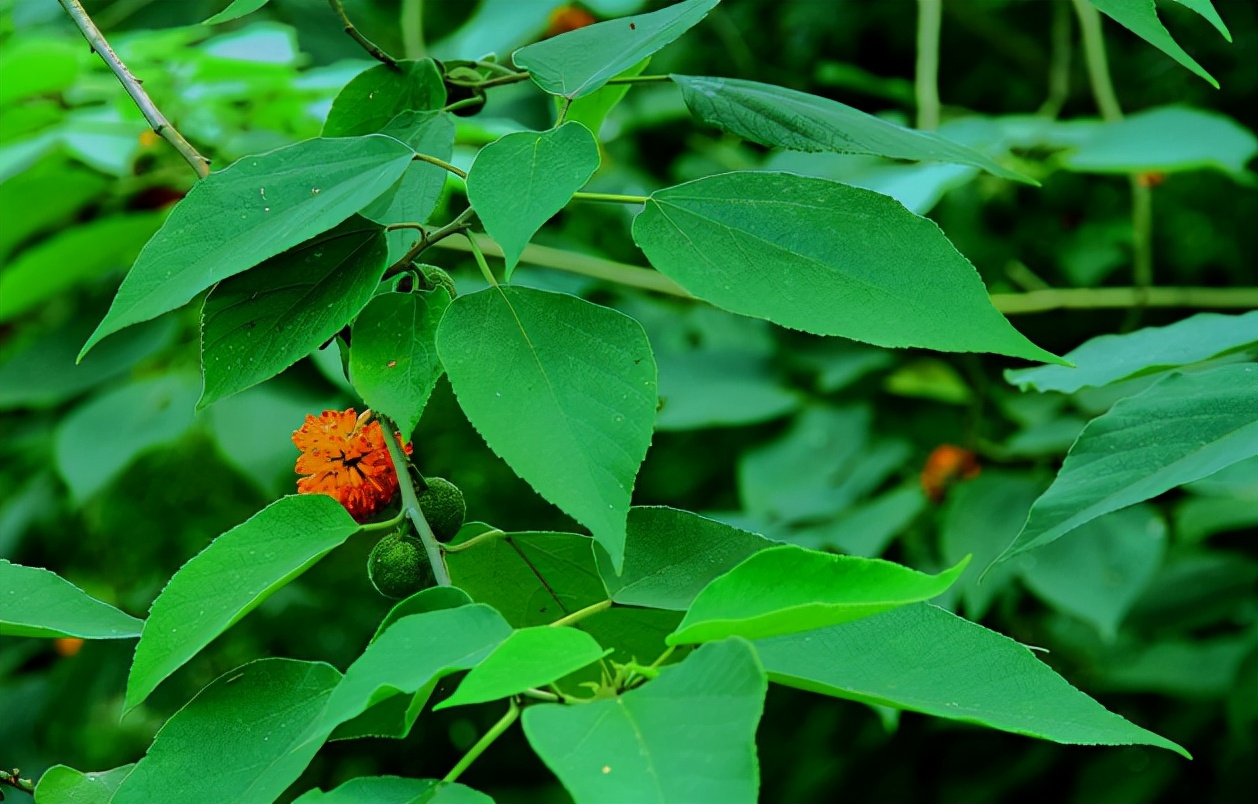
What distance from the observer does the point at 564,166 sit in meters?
0.41

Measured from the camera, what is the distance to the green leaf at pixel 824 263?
16.4 inches

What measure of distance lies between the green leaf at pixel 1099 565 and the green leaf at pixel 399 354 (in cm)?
87

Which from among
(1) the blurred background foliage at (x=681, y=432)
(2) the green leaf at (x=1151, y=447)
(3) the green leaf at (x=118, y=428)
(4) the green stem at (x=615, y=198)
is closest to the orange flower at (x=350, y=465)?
(4) the green stem at (x=615, y=198)

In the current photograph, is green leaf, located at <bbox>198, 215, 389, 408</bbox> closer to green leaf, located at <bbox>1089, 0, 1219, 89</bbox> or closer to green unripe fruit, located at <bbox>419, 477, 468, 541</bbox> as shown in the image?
green unripe fruit, located at <bbox>419, 477, 468, 541</bbox>

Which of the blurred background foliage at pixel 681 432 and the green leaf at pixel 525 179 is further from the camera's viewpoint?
the blurred background foliage at pixel 681 432

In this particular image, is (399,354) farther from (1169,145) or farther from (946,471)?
(1169,145)

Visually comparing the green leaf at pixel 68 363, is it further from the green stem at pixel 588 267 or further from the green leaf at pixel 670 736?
the green leaf at pixel 670 736

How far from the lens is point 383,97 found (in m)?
0.56

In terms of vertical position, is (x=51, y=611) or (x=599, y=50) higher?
(x=599, y=50)

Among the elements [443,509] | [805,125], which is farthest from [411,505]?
[805,125]

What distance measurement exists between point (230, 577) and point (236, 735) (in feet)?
0.18

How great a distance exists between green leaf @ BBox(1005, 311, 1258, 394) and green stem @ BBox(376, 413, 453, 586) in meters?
0.40

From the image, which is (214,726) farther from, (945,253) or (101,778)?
(945,253)

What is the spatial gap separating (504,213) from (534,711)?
0.16 m
